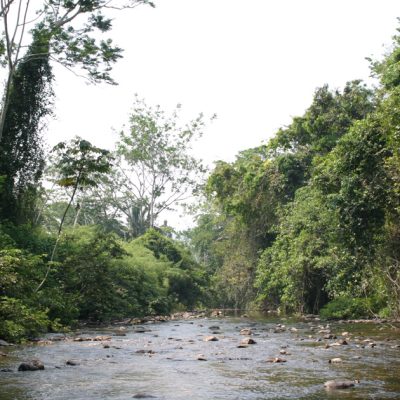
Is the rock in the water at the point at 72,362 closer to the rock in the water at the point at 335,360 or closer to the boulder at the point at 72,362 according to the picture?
the boulder at the point at 72,362

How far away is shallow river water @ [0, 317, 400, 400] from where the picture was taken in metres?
5.20

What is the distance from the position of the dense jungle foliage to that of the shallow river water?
7.21ft

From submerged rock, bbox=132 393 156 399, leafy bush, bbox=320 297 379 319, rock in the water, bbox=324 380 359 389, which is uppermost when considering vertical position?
submerged rock, bbox=132 393 156 399

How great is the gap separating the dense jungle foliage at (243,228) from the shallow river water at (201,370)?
220 cm

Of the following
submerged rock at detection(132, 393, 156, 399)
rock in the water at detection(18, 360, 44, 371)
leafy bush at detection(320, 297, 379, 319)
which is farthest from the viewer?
leafy bush at detection(320, 297, 379, 319)

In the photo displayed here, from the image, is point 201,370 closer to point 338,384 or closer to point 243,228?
point 338,384

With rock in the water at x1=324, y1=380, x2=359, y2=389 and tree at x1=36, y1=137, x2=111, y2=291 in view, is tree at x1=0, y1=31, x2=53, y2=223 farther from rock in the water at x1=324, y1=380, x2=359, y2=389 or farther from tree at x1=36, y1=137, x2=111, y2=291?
rock in the water at x1=324, y1=380, x2=359, y2=389

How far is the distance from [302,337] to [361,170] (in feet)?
16.7

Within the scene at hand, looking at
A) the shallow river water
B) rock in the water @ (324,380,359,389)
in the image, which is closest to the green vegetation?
the shallow river water

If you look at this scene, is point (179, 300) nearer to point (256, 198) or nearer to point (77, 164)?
point (256, 198)

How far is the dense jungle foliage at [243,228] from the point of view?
13.7m

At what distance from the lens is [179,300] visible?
3067 cm

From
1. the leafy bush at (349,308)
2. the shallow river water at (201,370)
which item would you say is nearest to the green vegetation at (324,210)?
the leafy bush at (349,308)

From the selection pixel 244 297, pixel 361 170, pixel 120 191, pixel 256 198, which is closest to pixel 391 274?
pixel 361 170
